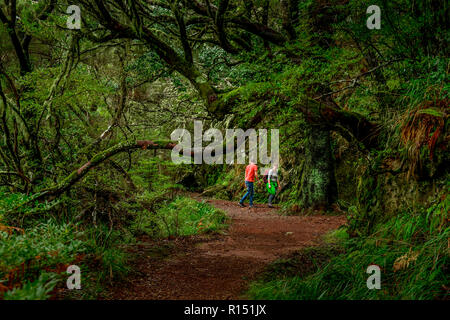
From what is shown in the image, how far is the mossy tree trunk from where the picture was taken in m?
10.1

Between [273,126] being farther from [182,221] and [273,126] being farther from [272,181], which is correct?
[272,181]

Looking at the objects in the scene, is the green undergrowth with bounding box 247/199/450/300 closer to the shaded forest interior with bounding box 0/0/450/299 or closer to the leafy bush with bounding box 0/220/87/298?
the shaded forest interior with bounding box 0/0/450/299

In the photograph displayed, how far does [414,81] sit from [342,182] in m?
7.77

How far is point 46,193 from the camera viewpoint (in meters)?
5.16

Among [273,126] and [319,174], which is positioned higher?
[273,126]

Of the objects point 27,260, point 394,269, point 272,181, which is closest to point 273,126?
point 394,269

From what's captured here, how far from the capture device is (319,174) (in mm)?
10141

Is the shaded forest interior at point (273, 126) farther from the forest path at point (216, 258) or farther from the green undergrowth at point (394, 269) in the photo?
the forest path at point (216, 258)

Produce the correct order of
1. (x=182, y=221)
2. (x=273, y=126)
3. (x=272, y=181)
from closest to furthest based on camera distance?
(x=273, y=126), (x=182, y=221), (x=272, y=181)

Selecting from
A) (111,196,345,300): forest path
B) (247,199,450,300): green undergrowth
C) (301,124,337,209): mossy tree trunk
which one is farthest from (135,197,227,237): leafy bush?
(247,199,450,300): green undergrowth

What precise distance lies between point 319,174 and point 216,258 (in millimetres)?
5645

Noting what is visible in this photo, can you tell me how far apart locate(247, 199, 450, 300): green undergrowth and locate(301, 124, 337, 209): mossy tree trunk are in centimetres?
574
